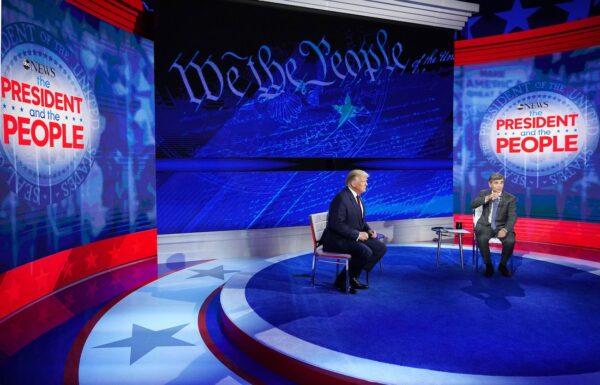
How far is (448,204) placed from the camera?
8297mm

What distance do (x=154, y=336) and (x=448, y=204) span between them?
6150 mm

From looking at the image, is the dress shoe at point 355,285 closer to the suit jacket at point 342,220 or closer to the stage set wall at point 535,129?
the suit jacket at point 342,220

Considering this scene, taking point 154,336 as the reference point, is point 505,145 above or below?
above

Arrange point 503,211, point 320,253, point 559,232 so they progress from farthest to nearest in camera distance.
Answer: point 559,232
point 503,211
point 320,253

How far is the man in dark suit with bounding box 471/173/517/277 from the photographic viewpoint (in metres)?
5.04

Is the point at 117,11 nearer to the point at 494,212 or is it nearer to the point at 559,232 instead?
the point at 494,212

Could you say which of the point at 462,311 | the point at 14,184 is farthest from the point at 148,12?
the point at 462,311

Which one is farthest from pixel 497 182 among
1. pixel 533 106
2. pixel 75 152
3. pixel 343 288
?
pixel 75 152

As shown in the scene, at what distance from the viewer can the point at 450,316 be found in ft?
12.1

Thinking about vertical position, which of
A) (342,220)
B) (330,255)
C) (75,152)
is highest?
(75,152)

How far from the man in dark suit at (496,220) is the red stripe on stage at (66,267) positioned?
430 cm

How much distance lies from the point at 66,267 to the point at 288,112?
366 centimetres

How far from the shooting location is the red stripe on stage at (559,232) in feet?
23.3

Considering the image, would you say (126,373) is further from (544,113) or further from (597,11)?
(597,11)
